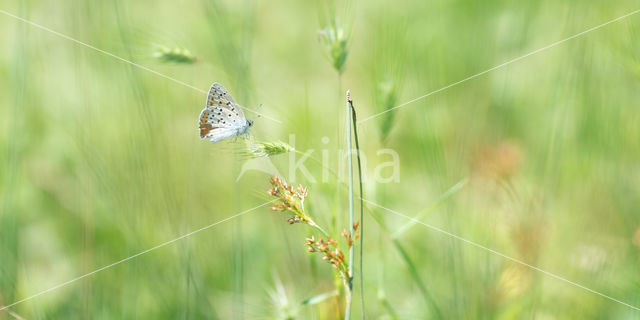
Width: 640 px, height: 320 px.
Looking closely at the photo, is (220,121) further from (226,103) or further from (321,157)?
(321,157)

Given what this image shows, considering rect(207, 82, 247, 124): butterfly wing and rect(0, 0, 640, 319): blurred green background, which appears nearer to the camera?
rect(207, 82, 247, 124): butterfly wing

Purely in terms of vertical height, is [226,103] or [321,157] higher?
[226,103]

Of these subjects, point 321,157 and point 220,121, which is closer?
point 220,121

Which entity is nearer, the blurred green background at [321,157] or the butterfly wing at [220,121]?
the butterfly wing at [220,121]

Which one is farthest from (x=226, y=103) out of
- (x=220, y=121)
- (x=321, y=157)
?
(x=321, y=157)

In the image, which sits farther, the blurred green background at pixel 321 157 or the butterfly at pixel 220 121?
the blurred green background at pixel 321 157
